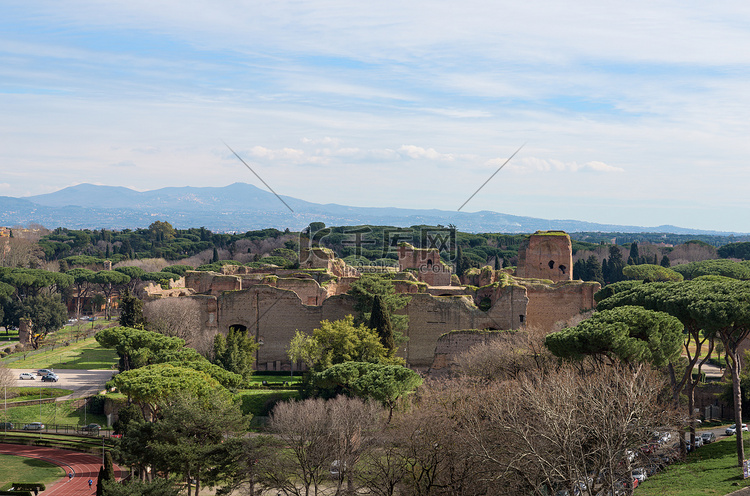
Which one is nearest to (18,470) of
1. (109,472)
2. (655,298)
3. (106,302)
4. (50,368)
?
(109,472)

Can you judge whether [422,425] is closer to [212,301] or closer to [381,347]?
[381,347]

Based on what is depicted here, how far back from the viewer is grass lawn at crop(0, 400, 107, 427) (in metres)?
35.3

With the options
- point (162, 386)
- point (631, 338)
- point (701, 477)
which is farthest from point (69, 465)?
point (701, 477)

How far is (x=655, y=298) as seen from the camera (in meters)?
26.4

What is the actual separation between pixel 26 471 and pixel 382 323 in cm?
1605

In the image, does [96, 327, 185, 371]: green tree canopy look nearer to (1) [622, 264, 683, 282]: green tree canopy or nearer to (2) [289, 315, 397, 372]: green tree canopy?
→ (2) [289, 315, 397, 372]: green tree canopy

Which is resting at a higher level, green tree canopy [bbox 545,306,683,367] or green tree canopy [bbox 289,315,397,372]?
green tree canopy [bbox 545,306,683,367]

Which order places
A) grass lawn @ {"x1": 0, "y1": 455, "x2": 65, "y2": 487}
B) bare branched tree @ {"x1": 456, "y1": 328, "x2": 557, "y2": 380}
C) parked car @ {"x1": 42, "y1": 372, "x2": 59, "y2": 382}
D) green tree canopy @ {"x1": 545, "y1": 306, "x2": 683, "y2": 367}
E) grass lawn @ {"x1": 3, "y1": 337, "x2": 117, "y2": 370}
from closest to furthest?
green tree canopy @ {"x1": 545, "y1": 306, "x2": 683, "y2": 367}, grass lawn @ {"x1": 0, "y1": 455, "x2": 65, "y2": 487}, bare branched tree @ {"x1": 456, "y1": 328, "x2": 557, "y2": 380}, parked car @ {"x1": 42, "y1": 372, "x2": 59, "y2": 382}, grass lawn @ {"x1": 3, "y1": 337, "x2": 117, "y2": 370}

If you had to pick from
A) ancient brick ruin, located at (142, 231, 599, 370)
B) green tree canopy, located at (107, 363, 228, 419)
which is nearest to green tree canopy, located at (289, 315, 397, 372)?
ancient brick ruin, located at (142, 231, 599, 370)

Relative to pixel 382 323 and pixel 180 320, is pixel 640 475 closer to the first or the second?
pixel 382 323

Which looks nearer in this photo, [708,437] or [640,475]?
[640,475]

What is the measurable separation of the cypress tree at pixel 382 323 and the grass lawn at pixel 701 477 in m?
16.0

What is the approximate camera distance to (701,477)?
20875 millimetres

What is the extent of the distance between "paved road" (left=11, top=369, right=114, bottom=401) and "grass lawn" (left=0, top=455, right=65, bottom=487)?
7.18 meters
